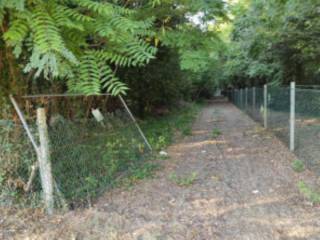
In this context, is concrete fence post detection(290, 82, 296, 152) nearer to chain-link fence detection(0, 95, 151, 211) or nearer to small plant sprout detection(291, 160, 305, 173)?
small plant sprout detection(291, 160, 305, 173)

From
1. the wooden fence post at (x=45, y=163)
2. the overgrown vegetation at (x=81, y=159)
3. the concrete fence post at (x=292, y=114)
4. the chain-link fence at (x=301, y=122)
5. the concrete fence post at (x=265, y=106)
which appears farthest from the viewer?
the concrete fence post at (x=265, y=106)

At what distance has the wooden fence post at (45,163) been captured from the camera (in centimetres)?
380

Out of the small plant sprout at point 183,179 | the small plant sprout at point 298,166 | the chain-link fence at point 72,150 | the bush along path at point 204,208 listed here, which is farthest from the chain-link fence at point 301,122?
the chain-link fence at point 72,150

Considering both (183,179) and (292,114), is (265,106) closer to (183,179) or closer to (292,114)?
(292,114)

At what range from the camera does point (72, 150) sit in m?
4.79

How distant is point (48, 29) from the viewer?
2357mm

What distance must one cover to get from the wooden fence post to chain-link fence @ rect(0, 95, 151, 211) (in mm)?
99

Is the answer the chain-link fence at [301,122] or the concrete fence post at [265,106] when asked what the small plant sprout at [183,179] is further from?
the concrete fence post at [265,106]

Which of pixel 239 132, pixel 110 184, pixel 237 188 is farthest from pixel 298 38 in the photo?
pixel 110 184

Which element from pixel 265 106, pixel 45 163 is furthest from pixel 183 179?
pixel 265 106

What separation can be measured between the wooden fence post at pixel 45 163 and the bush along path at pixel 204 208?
9.9 inches

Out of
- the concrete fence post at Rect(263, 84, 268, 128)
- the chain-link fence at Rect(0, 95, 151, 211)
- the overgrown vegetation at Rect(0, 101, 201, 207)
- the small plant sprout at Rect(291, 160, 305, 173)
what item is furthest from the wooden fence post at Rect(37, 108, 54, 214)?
the concrete fence post at Rect(263, 84, 268, 128)

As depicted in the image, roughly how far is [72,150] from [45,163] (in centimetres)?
97

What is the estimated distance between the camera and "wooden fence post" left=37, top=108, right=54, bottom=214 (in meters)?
3.80
